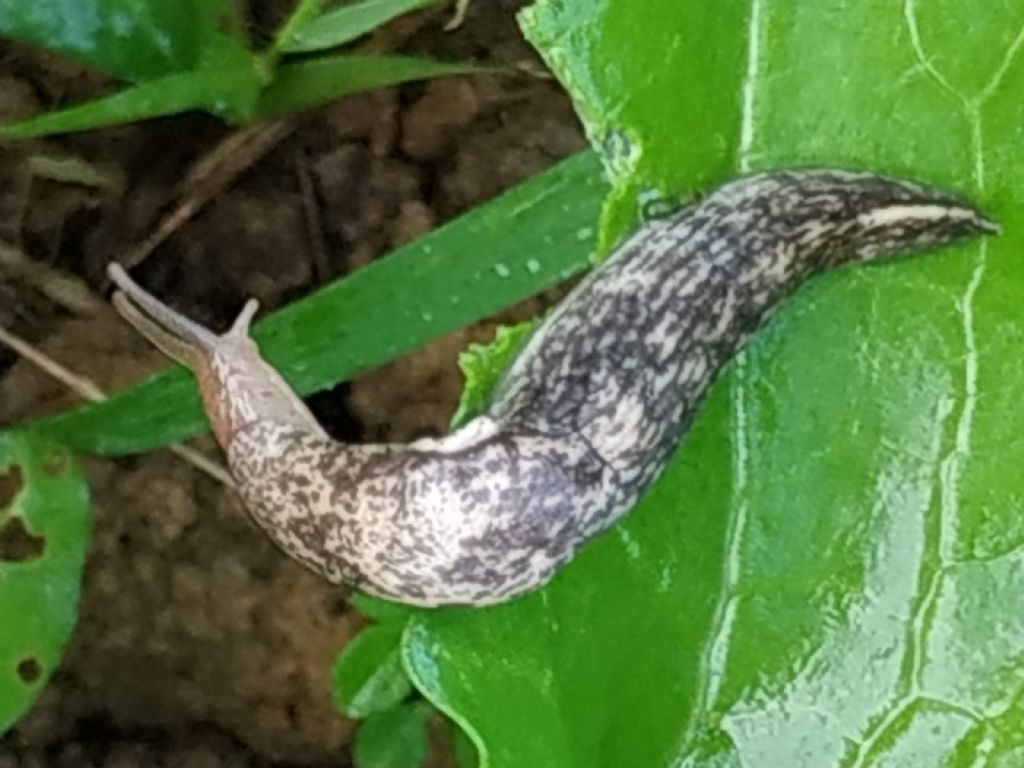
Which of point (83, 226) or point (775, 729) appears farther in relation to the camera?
point (83, 226)

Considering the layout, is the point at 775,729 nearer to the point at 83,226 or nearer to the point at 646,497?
the point at 646,497

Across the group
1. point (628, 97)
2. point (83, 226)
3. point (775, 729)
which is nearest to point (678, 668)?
point (775, 729)

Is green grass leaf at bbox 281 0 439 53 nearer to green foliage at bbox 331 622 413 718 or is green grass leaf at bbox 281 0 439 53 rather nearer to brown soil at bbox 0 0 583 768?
brown soil at bbox 0 0 583 768

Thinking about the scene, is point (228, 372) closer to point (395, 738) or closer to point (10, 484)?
point (10, 484)

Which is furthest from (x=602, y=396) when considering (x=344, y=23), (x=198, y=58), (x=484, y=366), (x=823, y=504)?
(x=198, y=58)

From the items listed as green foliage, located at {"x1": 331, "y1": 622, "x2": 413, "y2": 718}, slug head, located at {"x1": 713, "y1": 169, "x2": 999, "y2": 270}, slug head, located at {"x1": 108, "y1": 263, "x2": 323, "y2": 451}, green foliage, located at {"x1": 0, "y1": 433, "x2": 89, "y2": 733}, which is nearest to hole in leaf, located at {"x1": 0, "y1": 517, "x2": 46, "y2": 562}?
green foliage, located at {"x1": 0, "y1": 433, "x2": 89, "y2": 733}
